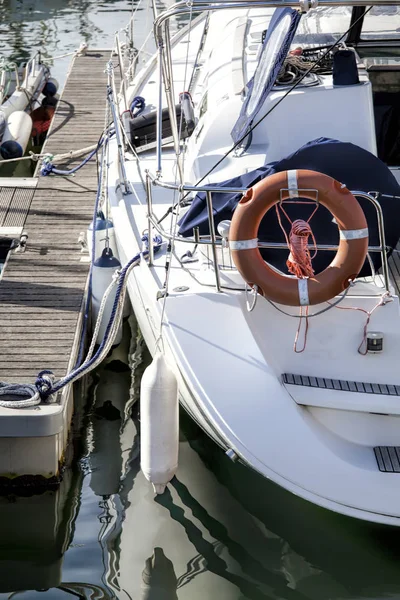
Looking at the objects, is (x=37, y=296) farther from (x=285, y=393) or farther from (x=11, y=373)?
(x=285, y=393)

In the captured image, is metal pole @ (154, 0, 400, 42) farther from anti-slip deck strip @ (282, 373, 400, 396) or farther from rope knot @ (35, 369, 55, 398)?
rope knot @ (35, 369, 55, 398)

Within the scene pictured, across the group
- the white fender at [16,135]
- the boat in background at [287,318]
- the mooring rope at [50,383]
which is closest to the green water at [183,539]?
the boat in background at [287,318]

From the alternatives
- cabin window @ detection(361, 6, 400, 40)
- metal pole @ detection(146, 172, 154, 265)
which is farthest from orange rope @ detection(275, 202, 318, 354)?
cabin window @ detection(361, 6, 400, 40)

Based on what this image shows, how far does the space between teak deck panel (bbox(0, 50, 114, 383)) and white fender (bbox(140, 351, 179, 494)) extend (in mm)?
1204

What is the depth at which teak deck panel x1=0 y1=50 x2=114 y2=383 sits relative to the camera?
5.60 m

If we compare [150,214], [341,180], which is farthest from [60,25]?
[341,180]

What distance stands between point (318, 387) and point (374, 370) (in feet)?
1.00

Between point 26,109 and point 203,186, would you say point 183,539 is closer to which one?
point 203,186

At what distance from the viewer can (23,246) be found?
23.3 feet

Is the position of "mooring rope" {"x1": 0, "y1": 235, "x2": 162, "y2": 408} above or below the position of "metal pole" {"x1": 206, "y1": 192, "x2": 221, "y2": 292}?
below

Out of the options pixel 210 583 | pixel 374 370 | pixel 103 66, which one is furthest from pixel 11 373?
pixel 103 66

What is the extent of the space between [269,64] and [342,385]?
1.87 m

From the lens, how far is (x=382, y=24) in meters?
7.21

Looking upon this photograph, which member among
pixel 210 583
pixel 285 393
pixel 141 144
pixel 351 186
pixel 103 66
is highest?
pixel 103 66
